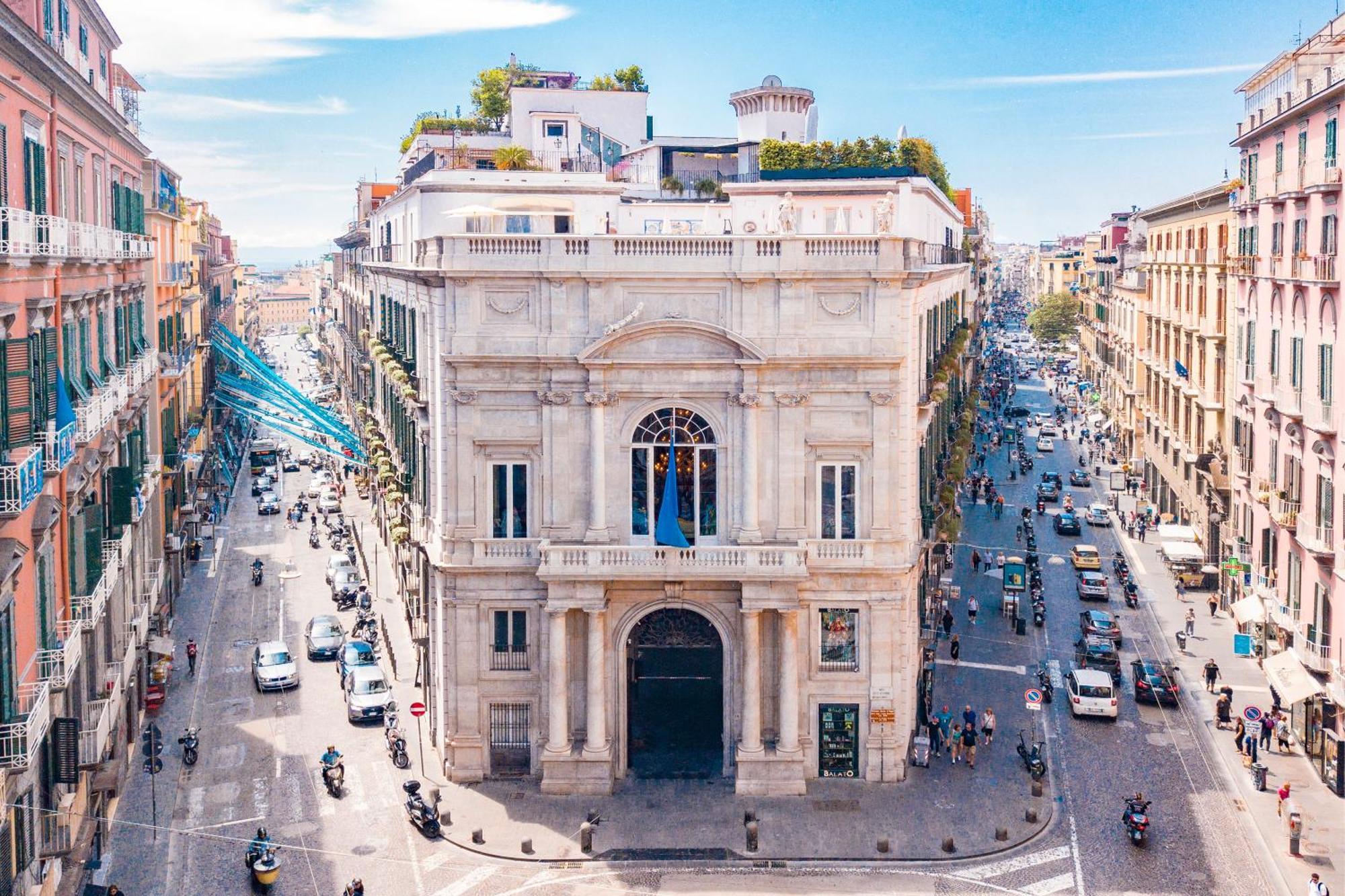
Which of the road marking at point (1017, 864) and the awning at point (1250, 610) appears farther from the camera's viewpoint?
the awning at point (1250, 610)

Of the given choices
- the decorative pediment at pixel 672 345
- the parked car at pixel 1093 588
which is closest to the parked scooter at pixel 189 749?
the decorative pediment at pixel 672 345

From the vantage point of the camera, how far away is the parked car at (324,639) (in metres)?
58.5

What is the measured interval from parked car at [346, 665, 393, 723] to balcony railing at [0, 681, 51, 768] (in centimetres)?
1978

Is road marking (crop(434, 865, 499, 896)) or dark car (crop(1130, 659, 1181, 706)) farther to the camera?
dark car (crop(1130, 659, 1181, 706))

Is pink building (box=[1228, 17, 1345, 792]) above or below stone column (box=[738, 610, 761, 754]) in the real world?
above

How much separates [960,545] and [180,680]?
41447mm

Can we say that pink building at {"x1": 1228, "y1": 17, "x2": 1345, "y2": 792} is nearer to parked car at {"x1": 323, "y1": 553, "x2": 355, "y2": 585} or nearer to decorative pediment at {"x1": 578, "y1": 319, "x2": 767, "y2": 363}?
decorative pediment at {"x1": 578, "y1": 319, "x2": 767, "y2": 363}

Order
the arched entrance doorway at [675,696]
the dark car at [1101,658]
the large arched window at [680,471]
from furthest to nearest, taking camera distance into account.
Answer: the dark car at [1101,658], the arched entrance doorway at [675,696], the large arched window at [680,471]

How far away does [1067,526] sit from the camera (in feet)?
270

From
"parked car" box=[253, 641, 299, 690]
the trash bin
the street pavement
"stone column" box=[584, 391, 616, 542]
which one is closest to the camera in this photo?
the street pavement

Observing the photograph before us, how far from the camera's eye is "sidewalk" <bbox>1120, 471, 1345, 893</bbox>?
126 ft

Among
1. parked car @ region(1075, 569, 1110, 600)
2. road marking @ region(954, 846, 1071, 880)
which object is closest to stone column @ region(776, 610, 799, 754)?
road marking @ region(954, 846, 1071, 880)

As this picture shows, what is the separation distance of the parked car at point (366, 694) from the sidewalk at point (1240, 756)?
27362 mm

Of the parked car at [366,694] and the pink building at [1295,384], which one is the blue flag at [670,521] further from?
the pink building at [1295,384]
